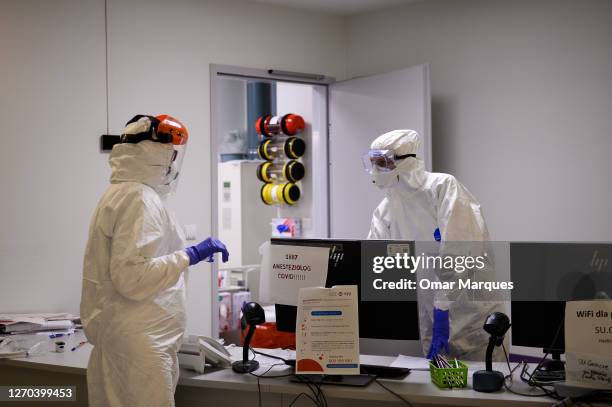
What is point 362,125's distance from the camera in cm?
479

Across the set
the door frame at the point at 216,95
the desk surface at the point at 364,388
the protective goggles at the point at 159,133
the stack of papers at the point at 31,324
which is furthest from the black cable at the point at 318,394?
the door frame at the point at 216,95

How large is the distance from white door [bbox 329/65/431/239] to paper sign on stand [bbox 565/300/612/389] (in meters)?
2.35

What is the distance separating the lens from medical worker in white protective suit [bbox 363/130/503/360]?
2.88 metres

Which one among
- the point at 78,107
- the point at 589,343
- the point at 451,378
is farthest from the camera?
the point at 78,107

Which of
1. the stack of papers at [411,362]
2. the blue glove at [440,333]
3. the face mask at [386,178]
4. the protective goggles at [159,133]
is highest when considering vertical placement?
the protective goggles at [159,133]

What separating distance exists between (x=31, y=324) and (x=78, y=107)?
1280mm

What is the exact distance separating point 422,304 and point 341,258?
79 centimetres

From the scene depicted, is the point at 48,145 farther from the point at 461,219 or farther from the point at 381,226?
the point at 461,219

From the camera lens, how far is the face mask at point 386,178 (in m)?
3.30

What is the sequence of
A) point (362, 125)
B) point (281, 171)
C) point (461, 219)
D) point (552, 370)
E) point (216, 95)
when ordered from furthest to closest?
1. point (281, 171)
2. point (362, 125)
3. point (216, 95)
4. point (461, 219)
5. point (552, 370)

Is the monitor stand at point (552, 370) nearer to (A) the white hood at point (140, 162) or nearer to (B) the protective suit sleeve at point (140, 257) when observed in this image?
(B) the protective suit sleeve at point (140, 257)

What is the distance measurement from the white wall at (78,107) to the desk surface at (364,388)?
1.06 meters

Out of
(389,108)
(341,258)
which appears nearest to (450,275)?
(341,258)

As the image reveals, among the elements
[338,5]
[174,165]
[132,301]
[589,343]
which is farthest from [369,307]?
[338,5]
